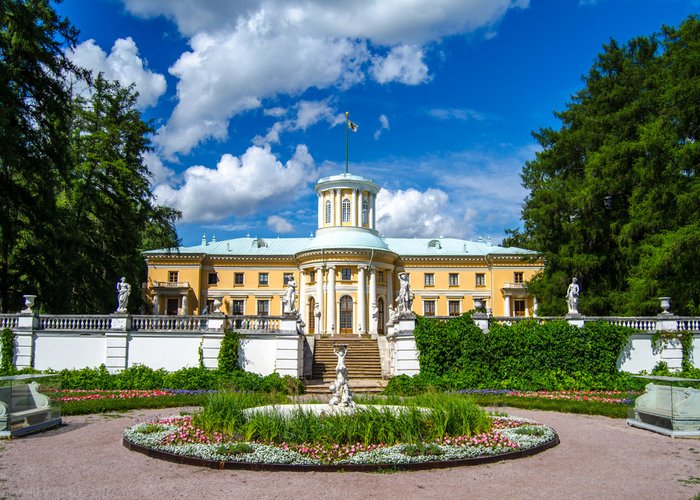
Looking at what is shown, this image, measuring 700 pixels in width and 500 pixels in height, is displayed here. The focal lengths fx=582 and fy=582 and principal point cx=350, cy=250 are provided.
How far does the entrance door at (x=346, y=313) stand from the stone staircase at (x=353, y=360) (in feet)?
43.4

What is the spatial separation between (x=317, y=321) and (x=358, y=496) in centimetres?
3316

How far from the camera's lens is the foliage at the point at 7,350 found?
22611 millimetres

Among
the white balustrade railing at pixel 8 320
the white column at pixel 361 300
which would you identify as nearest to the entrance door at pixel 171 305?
the white column at pixel 361 300

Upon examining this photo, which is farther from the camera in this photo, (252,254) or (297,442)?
(252,254)

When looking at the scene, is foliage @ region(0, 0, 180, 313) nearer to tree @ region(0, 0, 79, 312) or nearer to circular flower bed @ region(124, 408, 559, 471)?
tree @ region(0, 0, 79, 312)

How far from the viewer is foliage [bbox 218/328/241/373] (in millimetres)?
22641

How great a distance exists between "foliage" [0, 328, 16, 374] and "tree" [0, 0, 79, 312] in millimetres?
3697

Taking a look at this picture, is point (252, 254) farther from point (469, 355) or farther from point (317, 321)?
point (469, 355)

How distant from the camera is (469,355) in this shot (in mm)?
22344

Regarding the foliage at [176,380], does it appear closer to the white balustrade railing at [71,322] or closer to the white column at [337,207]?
the white balustrade railing at [71,322]

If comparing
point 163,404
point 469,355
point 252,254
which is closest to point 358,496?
point 163,404

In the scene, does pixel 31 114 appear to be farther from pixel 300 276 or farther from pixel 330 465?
pixel 300 276

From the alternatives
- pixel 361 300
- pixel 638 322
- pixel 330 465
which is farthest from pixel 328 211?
pixel 330 465

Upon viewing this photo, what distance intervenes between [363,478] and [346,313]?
36.4m
